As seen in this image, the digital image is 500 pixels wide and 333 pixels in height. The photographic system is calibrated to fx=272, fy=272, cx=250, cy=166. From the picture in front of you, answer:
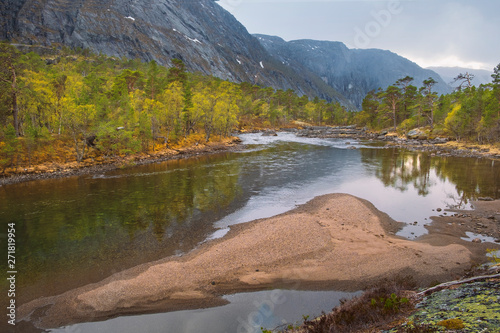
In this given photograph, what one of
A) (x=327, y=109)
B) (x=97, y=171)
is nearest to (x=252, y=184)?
(x=97, y=171)

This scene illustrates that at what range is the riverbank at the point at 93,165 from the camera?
4397cm

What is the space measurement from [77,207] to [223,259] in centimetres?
2192

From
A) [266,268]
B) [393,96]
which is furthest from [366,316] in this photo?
[393,96]

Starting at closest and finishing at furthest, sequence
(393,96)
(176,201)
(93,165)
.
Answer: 1. (176,201)
2. (93,165)
3. (393,96)

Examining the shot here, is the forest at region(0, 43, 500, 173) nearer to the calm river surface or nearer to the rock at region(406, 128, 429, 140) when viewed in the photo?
the rock at region(406, 128, 429, 140)

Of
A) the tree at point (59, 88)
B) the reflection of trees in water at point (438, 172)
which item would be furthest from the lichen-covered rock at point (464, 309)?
the tree at point (59, 88)

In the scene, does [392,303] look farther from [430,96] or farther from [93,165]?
[430,96]

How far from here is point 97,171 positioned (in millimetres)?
49625

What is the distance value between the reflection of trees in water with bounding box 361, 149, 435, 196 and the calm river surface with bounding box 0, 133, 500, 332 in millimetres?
160

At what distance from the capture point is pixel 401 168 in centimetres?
5031

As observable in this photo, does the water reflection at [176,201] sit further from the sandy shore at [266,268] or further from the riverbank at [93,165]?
the riverbank at [93,165]

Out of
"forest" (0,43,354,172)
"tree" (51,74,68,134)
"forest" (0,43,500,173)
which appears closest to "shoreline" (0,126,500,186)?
"forest" (0,43,500,173)

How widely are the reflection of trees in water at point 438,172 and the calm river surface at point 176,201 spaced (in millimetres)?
147

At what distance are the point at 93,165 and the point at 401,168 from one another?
58.2 meters
